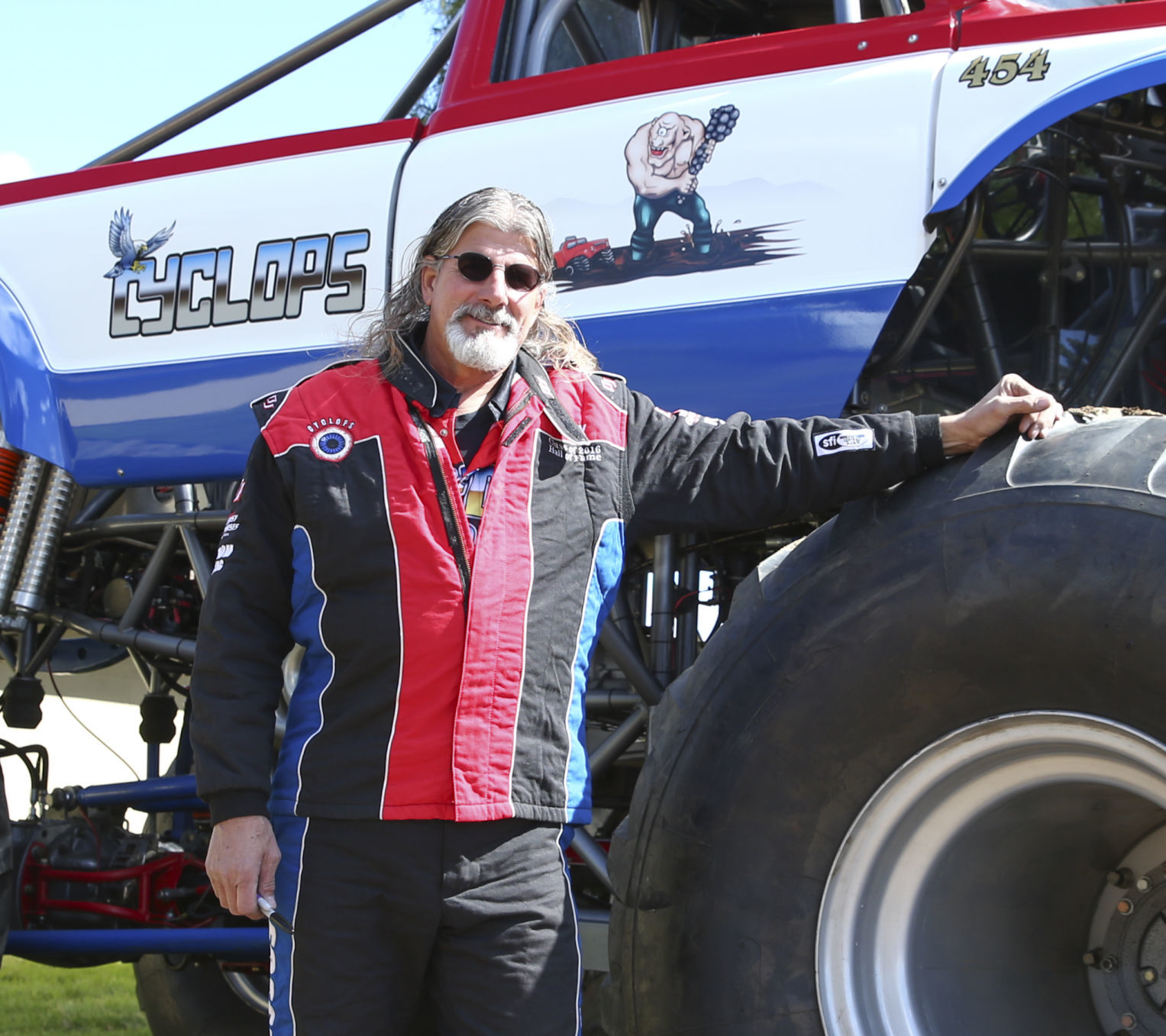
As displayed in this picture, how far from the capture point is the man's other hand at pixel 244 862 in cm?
198

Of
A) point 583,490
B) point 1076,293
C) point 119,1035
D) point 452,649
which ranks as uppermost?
point 1076,293

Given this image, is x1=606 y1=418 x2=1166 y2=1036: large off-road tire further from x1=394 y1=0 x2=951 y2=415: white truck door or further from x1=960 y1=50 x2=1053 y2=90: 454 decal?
x1=960 y1=50 x2=1053 y2=90: 454 decal

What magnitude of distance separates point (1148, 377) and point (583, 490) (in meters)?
1.60

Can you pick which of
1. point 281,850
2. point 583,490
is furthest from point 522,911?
point 583,490

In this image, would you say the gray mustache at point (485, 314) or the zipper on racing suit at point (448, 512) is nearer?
the zipper on racing suit at point (448, 512)

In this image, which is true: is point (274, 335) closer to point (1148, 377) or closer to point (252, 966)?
point (252, 966)

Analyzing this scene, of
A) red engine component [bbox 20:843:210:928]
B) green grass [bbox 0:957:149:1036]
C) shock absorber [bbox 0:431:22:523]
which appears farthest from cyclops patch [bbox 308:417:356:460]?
green grass [bbox 0:957:149:1036]

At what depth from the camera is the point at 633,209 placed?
2674 mm

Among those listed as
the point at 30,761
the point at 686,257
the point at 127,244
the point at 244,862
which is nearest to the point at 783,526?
the point at 686,257

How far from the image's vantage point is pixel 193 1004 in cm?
401

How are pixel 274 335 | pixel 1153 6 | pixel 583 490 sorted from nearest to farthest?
1. pixel 583 490
2. pixel 1153 6
3. pixel 274 335

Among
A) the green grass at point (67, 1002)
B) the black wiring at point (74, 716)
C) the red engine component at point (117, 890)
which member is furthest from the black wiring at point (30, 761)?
the green grass at point (67, 1002)

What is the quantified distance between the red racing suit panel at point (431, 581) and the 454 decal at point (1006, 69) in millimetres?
682

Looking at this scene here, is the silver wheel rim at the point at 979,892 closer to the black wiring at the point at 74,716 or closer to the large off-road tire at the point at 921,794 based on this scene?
the large off-road tire at the point at 921,794
